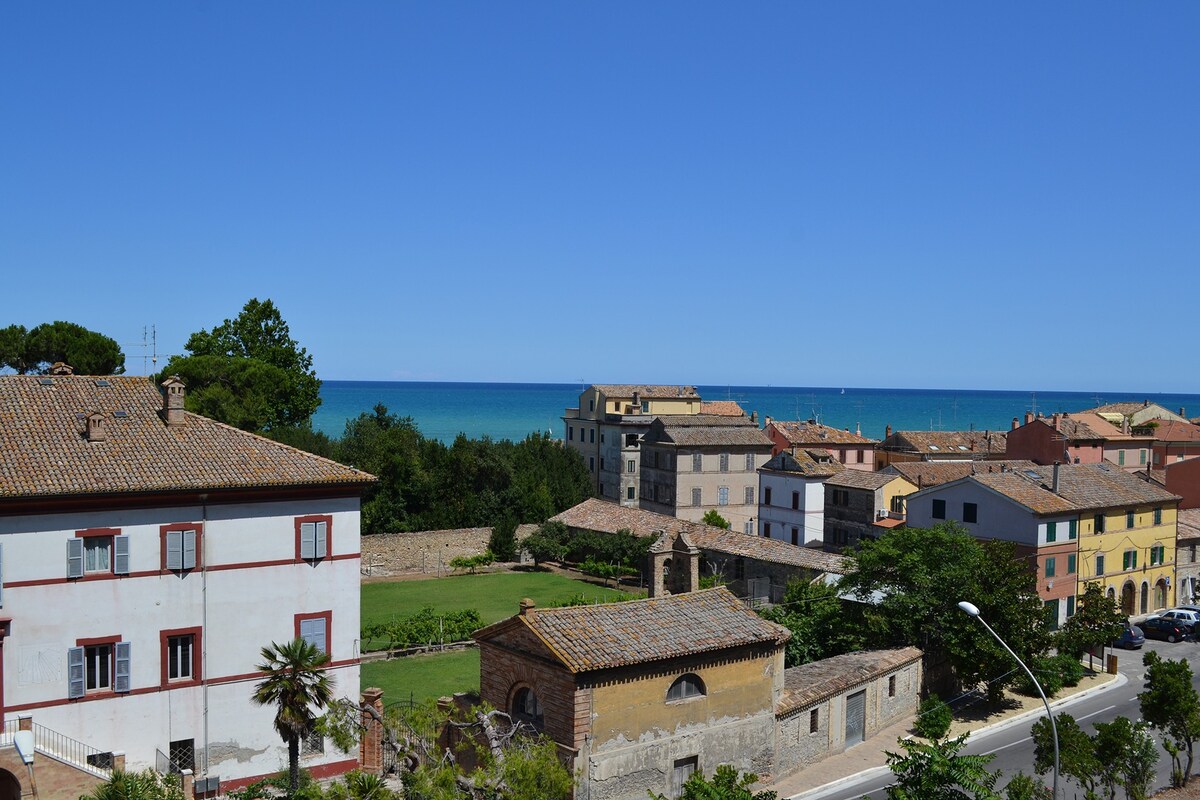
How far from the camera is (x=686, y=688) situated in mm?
25500

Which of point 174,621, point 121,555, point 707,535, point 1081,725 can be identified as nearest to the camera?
point 121,555

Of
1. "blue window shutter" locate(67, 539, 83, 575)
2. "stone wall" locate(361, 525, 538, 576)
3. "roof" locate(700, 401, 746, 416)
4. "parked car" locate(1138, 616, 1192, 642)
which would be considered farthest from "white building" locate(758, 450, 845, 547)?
"blue window shutter" locate(67, 539, 83, 575)

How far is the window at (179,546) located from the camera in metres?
26.4

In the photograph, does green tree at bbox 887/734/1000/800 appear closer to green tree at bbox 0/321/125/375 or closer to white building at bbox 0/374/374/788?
white building at bbox 0/374/374/788

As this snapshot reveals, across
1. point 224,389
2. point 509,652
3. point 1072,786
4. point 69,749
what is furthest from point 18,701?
point 224,389

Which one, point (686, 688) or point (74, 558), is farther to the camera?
point (686, 688)

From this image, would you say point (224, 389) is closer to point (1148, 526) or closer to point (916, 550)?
point (916, 550)

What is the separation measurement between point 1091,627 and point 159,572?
30.8 metres

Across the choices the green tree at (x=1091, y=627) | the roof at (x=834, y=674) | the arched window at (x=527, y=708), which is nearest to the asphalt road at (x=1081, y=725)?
the green tree at (x=1091, y=627)

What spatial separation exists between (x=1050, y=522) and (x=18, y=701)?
1495 inches

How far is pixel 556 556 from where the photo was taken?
2397 inches

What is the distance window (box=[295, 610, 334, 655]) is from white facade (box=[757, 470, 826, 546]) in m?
38.3

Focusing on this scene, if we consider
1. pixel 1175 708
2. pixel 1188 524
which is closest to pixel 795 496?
pixel 1188 524

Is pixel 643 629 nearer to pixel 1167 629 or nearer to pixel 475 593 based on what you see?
pixel 475 593
